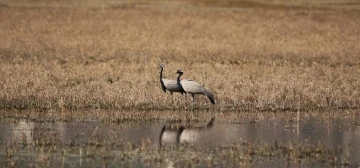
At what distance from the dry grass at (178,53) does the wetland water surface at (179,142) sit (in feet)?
6.94

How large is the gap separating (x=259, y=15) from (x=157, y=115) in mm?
32380

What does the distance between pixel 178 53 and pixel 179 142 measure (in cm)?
1952

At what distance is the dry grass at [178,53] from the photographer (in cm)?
1994

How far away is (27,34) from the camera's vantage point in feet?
131

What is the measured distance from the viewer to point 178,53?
1342 inches

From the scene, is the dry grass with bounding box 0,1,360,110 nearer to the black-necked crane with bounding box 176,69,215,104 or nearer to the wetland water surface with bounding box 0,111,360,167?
the black-necked crane with bounding box 176,69,215,104

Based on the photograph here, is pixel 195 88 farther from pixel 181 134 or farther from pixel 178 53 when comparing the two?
pixel 178 53

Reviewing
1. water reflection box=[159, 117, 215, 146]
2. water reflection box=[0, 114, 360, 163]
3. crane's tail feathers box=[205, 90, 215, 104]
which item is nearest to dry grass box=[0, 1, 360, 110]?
crane's tail feathers box=[205, 90, 215, 104]

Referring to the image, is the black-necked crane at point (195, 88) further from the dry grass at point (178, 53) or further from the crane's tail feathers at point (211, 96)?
the dry grass at point (178, 53)

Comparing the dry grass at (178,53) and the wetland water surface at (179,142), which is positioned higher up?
the dry grass at (178,53)

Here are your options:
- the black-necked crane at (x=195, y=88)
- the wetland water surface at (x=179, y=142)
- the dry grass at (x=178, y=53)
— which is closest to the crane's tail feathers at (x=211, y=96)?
the black-necked crane at (x=195, y=88)

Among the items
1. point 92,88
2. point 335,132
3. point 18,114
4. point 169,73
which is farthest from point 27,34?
point 335,132

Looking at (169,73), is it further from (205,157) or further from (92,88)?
(205,157)

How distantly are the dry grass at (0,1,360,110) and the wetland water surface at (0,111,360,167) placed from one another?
212cm
